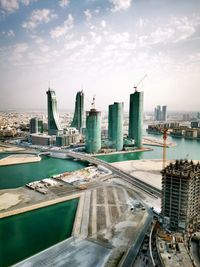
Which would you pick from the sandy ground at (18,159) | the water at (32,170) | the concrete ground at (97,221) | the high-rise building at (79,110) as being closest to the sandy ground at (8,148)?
the sandy ground at (18,159)

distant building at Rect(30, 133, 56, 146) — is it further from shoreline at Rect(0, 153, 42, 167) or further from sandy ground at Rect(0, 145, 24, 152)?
shoreline at Rect(0, 153, 42, 167)

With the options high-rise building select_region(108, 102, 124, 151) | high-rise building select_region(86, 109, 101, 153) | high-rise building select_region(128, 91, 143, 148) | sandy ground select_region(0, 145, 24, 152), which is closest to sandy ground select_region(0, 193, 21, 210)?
high-rise building select_region(86, 109, 101, 153)

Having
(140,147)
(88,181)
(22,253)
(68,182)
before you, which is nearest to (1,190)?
(68,182)

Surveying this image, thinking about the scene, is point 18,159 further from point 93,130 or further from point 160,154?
point 160,154

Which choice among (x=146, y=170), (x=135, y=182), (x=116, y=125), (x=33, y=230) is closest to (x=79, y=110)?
(x=116, y=125)

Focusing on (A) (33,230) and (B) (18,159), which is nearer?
(A) (33,230)

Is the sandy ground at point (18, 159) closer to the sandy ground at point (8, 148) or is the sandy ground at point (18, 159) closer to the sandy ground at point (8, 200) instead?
the sandy ground at point (8, 148)
